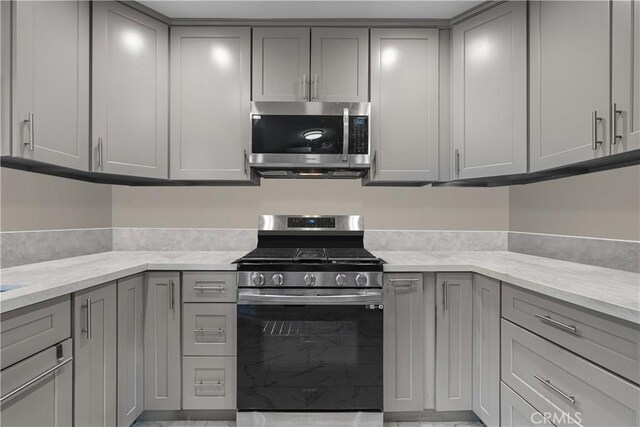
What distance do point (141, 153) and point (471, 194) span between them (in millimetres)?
2352

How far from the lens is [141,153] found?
6.50ft

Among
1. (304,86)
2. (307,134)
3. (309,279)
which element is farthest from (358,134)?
(309,279)

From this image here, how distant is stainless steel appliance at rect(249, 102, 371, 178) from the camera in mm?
2031

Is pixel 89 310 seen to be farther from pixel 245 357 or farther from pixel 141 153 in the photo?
pixel 141 153

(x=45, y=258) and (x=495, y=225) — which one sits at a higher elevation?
(x=495, y=225)

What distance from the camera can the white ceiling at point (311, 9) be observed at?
1.92 metres

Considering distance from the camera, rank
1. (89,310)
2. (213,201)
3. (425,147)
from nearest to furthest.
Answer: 1. (89,310)
2. (425,147)
3. (213,201)

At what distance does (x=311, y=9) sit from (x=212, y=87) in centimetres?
80

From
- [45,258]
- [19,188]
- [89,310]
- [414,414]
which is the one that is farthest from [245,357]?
[19,188]

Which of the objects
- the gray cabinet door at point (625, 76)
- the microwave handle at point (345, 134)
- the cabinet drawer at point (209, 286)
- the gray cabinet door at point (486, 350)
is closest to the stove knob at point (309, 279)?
the cabinet drawer at point (209, 286)

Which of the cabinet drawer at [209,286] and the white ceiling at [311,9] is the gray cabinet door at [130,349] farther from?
the white ceiling at [311,9]

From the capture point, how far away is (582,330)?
1.12 metres

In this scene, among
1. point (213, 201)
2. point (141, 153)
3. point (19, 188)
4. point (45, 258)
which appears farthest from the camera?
point (213, 201)

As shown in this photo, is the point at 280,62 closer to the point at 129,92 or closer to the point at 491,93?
the point at 129,92
